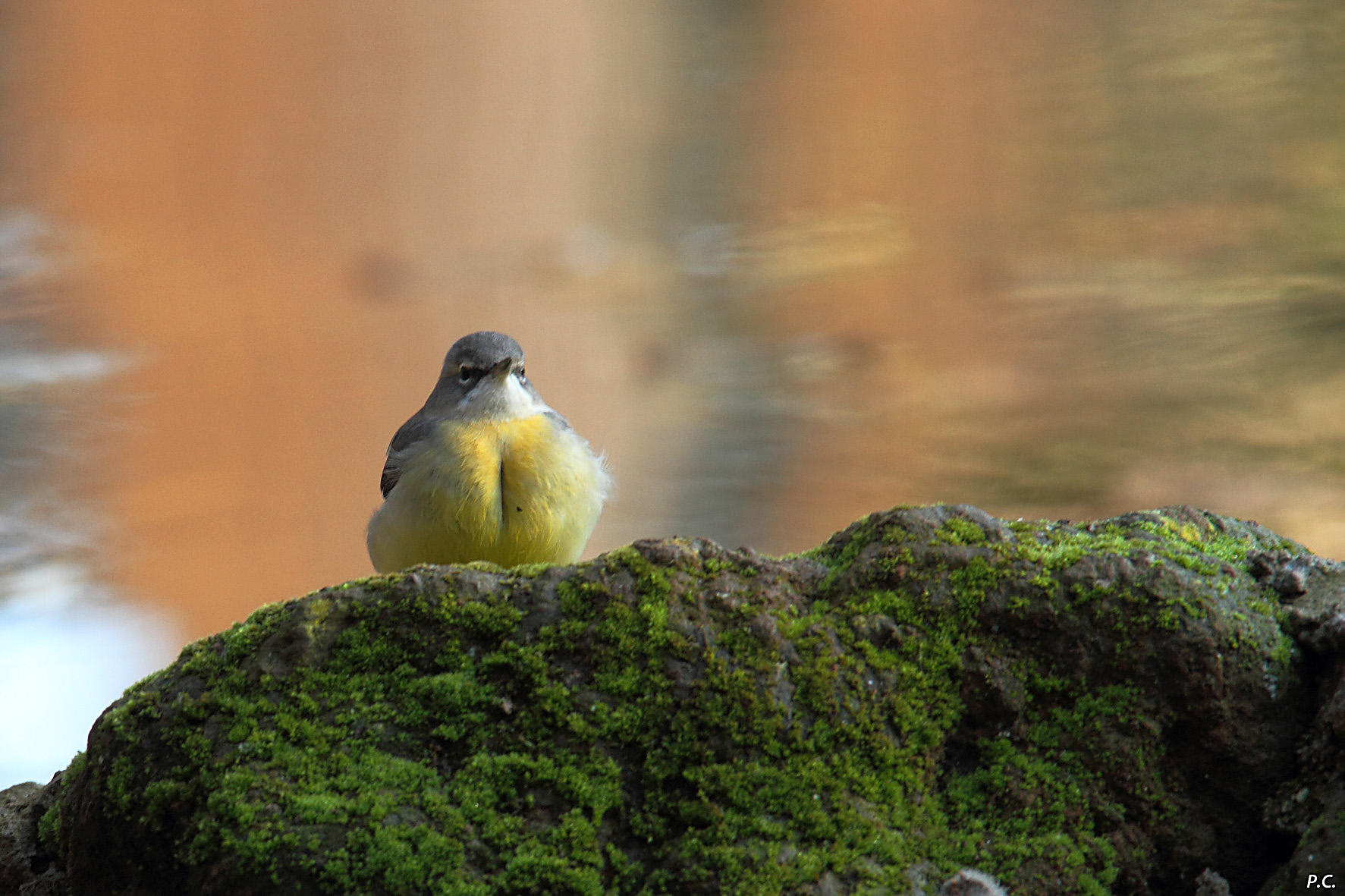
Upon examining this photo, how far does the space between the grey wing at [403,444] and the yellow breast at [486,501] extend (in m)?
0.08

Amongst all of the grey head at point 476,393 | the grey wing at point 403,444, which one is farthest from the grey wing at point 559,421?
the grey wing at point 403,444

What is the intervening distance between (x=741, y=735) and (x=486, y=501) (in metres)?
1.35

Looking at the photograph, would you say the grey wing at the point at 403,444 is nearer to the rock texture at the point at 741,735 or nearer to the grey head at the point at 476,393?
the grey head at the point at 476,393

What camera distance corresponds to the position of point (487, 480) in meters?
3.19

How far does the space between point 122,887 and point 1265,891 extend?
7.06ft

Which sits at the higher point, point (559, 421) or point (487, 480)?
point (559, 421)

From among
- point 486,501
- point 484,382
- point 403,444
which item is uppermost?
point 484,382

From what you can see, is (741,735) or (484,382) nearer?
(741,735)

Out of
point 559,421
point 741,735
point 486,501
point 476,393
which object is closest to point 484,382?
point 476,393

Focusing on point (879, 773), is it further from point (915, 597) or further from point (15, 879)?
point (15, 879)

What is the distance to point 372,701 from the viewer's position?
2.15 m

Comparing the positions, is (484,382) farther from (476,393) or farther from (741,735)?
(741,735)

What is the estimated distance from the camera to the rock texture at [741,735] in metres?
1.97

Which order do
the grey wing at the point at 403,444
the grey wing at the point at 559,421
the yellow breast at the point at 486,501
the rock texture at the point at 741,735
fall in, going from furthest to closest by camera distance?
the grey wing at the point at 559,421 < the grey wing at the point at 403,444 < the yellow breast at the point at 486,501 < the rock texture at the point at 741,735
